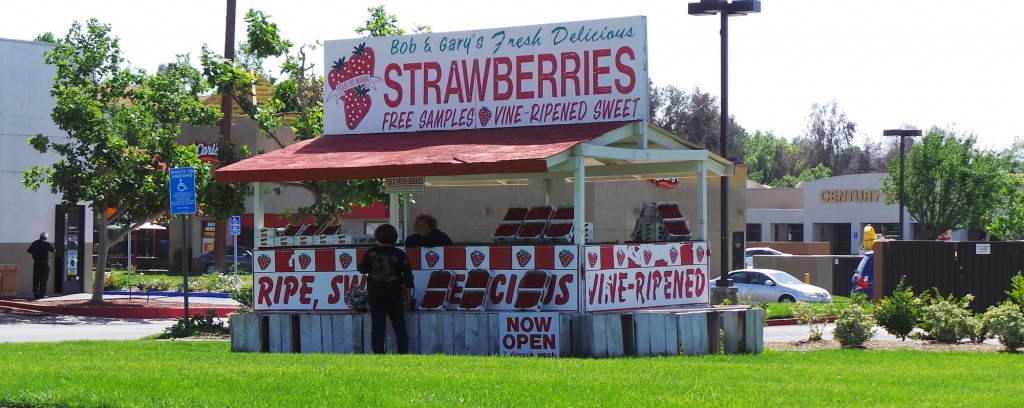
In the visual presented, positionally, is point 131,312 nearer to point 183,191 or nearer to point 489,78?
point 183,191

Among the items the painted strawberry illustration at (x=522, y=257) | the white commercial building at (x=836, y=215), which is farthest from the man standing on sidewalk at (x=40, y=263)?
the white commercial building at (x=836, y=215)


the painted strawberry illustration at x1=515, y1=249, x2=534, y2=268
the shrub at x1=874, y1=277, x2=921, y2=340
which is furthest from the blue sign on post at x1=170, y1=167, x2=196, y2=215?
the shrub at x1=874, y1=277, x2=921, y2=340

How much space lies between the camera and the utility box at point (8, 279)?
1155 inches

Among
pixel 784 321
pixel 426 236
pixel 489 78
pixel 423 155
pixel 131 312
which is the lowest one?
pixel 784 321

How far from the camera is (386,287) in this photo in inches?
576

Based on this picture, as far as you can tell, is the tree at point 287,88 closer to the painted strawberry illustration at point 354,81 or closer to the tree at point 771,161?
the painted strawberry illustration at point 354,81

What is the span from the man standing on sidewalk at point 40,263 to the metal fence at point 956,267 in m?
17.7

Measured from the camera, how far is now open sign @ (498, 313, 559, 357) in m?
14.5

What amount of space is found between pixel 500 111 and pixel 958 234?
5047 centimetres

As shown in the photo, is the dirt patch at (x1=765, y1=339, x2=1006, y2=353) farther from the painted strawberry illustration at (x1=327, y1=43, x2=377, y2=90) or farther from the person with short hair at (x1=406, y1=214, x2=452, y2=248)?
the painted strawberry illustration at (x1=327, y1=43, x2=377, y2=90)

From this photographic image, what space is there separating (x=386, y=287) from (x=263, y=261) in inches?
87.5

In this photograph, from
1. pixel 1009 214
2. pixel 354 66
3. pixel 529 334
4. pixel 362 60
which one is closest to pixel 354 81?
pixel 354 66

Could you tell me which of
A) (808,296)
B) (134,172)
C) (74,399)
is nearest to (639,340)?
(74,399)

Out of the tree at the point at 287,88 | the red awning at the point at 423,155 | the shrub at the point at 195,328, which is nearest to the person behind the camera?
the red awning at the point at 423,155
